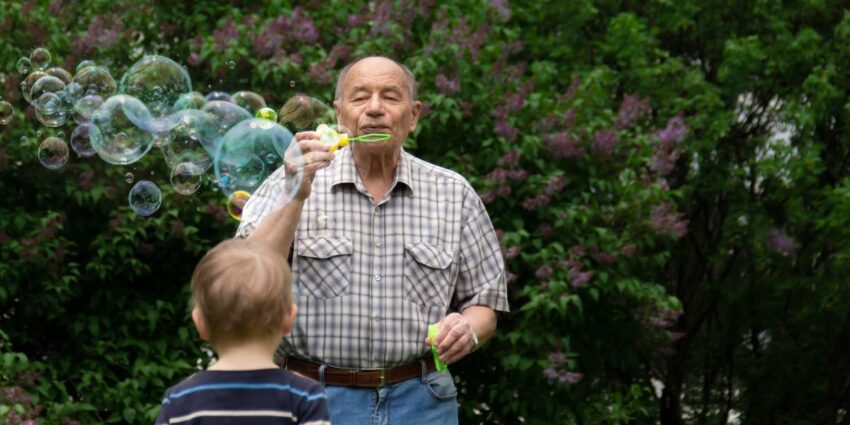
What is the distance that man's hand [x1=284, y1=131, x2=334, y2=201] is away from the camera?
10.8ft

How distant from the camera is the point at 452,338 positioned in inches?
130

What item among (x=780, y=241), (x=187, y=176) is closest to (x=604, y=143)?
(x=780, y=241)

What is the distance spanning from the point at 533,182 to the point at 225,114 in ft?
6.95

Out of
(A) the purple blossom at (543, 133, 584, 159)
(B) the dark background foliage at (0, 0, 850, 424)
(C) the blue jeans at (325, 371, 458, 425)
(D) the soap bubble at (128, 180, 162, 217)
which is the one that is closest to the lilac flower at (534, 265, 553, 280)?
(B) the dark background foliage at (0, 0, 850, 424)

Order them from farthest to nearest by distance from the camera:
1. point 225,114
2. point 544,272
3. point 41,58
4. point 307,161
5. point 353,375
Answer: point 544,272 → point 41,58 → point 225,114 → point 353,375 → point 307,161

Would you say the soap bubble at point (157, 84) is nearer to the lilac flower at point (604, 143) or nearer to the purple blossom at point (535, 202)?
the purple blossom at point (535, 202)

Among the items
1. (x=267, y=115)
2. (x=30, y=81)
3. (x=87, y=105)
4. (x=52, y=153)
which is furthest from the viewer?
(x=30, y=81)

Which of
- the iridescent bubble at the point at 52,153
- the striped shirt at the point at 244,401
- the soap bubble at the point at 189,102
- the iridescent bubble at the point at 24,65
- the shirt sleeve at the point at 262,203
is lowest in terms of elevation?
the striped shirt at the point at 244,401

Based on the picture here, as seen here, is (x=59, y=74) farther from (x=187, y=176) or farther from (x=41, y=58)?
(x=187, y=176)

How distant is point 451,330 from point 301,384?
840mm

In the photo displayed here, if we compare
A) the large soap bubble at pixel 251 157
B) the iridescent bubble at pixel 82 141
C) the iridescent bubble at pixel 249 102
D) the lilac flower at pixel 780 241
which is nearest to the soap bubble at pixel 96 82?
the iridescent bubble at pixel 82 141

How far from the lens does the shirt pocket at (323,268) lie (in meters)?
3.44

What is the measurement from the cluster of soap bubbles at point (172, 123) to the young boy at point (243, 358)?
127 centimetres

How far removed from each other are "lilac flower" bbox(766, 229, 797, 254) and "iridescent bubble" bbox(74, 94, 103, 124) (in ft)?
14.2
